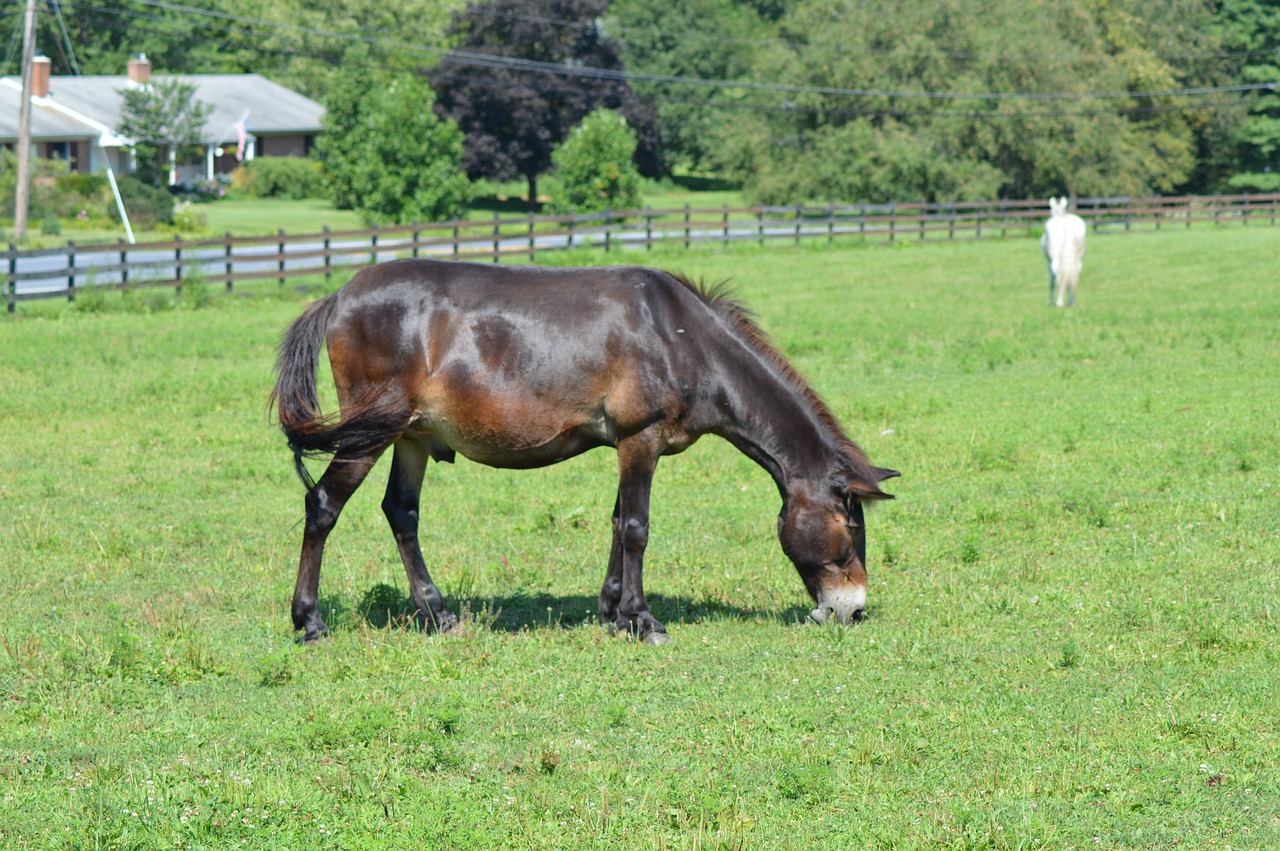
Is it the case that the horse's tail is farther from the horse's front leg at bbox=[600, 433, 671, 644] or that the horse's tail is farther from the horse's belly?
the horse's front leg at bbox=[600, 433, 671, 644]

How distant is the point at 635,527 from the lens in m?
8.27

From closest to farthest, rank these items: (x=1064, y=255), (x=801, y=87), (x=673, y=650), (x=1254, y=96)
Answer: (x=673, y=650)
(x=1064, y=255)
(x=801, y=87)
(x=1254, y=96)

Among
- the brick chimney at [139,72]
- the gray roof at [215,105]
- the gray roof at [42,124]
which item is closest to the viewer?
the gray roof at [42,124]

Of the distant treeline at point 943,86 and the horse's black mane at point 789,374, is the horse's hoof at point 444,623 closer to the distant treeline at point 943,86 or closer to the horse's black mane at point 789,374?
the horse's black mane at point 789,374

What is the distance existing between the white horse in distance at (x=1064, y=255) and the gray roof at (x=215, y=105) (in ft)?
165

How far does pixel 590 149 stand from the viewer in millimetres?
54688

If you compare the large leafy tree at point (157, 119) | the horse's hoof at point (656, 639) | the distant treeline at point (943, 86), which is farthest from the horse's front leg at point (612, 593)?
the large leafy tree at point (157, 119)

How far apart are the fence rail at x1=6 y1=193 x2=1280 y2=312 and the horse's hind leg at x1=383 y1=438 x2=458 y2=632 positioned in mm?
17823

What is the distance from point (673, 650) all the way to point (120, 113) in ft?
221

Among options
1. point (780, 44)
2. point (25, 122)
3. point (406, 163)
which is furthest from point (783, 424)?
point (780, 44)

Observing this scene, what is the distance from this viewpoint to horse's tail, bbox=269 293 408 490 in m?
8.06

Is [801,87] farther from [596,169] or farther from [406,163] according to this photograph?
[406,163]

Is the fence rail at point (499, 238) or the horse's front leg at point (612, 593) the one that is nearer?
the horse's front leg at point (612, 593)

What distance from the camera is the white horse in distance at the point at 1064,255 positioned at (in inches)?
1017
